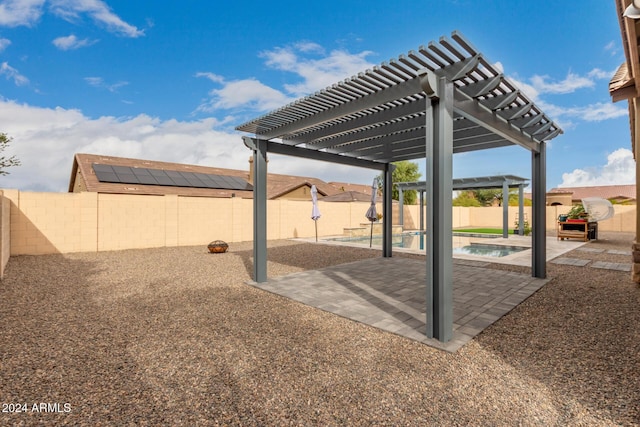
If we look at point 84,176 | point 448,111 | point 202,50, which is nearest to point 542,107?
point 448,111

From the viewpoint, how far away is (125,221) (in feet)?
36.9

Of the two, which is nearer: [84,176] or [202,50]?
[202,50]

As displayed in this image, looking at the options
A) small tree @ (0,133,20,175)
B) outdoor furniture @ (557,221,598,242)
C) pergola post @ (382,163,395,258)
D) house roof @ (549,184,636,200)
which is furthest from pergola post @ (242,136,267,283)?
house roof @ (549,184,636,200)

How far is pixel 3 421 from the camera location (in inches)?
82.0

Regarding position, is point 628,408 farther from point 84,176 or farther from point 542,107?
point 84,176

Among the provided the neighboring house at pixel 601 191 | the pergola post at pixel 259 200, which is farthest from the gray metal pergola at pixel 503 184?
the neighboring house at pixel 601 191

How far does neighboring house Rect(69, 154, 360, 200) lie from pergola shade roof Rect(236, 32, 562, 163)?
47.0 feet

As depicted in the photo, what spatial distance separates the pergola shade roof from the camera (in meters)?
3.42

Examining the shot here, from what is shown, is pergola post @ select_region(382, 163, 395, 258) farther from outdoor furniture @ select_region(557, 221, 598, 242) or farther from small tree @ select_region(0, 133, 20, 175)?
small tree @ select_region(0, 133, 20, 175)

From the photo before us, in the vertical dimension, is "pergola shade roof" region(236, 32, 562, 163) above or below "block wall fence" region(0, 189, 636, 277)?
above

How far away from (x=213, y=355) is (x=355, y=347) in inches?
59.0

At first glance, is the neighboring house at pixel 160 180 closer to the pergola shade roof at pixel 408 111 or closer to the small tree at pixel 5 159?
the small tree at pixel 5 159

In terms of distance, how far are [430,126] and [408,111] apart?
1520 mm

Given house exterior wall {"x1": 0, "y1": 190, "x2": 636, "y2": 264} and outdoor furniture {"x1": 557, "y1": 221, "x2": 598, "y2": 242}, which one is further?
outdoor furniture {"x1": 557, "y1": 221, "x2": 598, "y2": 242}
